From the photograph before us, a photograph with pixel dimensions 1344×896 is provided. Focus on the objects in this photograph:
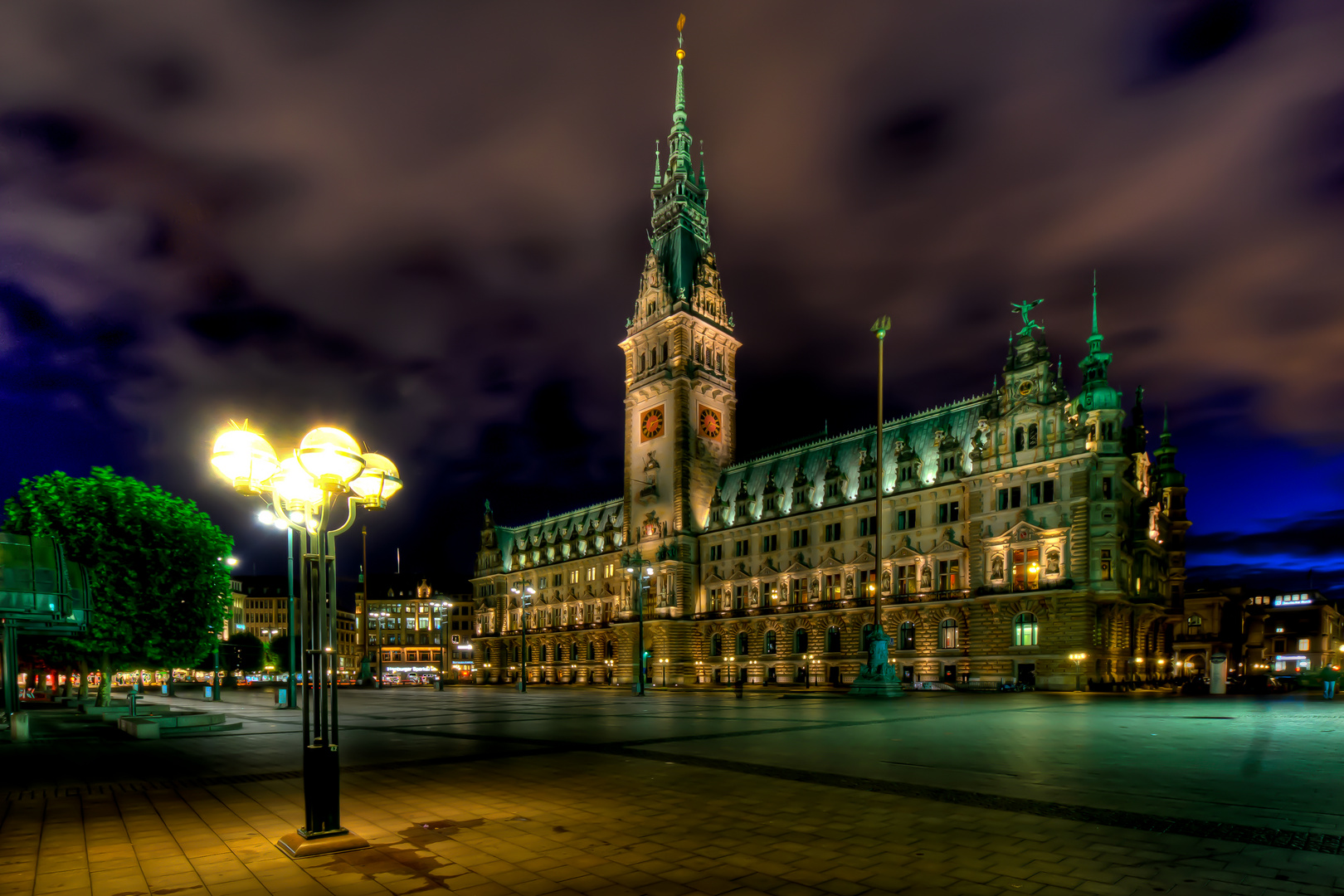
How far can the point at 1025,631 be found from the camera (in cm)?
6025

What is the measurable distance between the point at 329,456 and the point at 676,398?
8088 cm

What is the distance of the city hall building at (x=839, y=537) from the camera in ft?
196

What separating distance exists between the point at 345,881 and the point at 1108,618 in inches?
2503

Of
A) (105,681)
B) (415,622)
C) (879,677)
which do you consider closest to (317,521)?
(105,681)

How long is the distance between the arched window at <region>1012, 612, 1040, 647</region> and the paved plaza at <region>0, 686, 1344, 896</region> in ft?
136

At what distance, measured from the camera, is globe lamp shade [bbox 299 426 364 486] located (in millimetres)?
10055

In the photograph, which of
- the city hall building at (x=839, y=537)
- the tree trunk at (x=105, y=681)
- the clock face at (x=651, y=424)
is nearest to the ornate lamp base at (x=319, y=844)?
the tree trunk at (x=105, y=681)

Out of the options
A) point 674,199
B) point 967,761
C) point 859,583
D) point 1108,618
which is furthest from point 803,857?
point 674,199

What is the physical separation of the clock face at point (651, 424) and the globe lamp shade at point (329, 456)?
8265 centimetres

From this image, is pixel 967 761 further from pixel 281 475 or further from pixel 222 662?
pixel 222 662

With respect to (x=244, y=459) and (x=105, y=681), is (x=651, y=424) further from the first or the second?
(x=244, y=459)

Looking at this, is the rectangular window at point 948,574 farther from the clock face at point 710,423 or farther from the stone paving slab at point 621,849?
the stone paving slab at point 621,849

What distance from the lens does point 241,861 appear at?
849 centimetres

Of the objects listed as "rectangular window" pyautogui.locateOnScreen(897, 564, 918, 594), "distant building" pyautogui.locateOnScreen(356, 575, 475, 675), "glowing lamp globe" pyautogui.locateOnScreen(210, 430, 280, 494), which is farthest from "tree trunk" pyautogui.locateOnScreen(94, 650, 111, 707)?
"distant building" pyautogui.locateOnScreen(356, 575, 475, 675)
